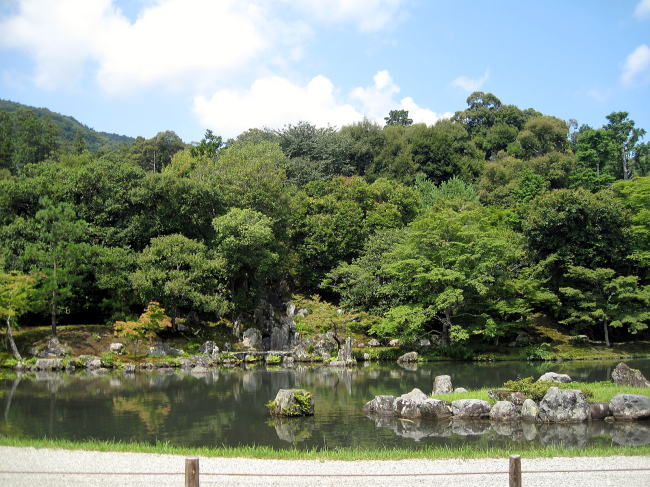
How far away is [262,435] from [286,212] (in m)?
26.5

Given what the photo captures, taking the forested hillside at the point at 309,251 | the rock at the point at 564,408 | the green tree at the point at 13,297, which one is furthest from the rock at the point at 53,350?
the rock at the point at 564,408

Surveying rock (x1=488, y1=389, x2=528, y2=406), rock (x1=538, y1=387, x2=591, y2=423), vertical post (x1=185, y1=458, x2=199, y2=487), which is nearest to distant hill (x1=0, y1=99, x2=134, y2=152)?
rock (x1=488, y1=389, x2=528, y2=406)

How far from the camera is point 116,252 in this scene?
106 feet

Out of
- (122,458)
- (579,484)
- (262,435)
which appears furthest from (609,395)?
(122,458)

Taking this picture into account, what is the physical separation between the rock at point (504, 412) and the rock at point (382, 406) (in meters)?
2.81

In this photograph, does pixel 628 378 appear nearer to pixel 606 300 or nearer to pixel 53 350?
pixel 606 300

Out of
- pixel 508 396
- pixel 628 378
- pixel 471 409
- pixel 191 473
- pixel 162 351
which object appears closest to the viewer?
pixel 191 473

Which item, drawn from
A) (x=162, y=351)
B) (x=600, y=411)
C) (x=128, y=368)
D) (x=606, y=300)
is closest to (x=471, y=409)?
(x=600, y=411)

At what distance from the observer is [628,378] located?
1847 cm

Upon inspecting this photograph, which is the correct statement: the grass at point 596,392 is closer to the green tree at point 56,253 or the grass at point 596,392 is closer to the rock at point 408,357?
the rock at point 408,357

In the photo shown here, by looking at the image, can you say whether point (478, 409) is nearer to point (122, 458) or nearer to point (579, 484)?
point (579, 484)

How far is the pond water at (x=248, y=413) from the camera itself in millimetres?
13102

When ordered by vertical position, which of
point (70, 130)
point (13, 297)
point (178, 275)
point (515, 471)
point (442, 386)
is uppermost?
point (70, 130)

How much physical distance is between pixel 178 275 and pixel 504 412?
20.9 metres
